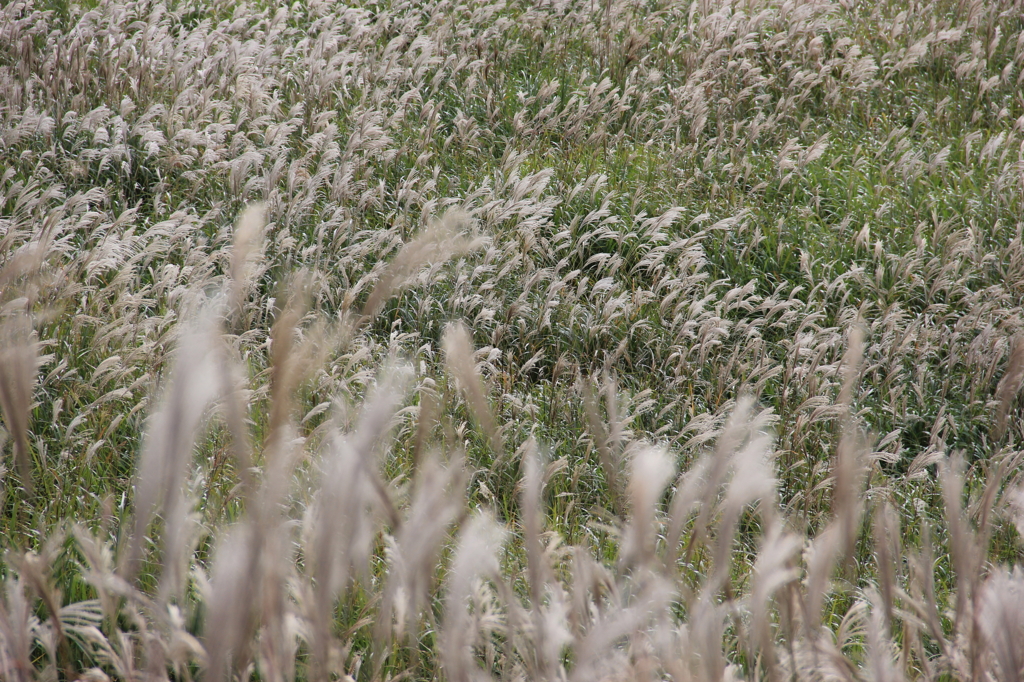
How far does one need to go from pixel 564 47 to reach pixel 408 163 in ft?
7.48

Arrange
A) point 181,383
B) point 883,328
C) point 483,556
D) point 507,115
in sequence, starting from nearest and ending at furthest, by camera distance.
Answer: point 181,383 → point 483,556 → point 883,328 → point 507,115

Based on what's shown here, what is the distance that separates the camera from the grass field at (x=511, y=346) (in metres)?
1.07

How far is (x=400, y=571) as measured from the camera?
101 centimetres

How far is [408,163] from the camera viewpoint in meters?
4.93

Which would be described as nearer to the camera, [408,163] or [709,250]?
[709,250]

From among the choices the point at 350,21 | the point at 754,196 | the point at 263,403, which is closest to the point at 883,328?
the point at 754,196

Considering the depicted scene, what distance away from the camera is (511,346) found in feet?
12.1

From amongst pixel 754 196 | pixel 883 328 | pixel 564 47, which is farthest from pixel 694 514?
pixel 564 47

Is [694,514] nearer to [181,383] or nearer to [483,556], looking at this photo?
[483,556]

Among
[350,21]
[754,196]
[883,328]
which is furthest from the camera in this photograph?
[350,21]

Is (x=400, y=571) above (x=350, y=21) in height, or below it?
below

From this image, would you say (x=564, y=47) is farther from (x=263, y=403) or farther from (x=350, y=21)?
(x=263, y=403)

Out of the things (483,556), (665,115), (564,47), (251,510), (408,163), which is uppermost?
(564,47)

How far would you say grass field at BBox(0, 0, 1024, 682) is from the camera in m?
1.07
